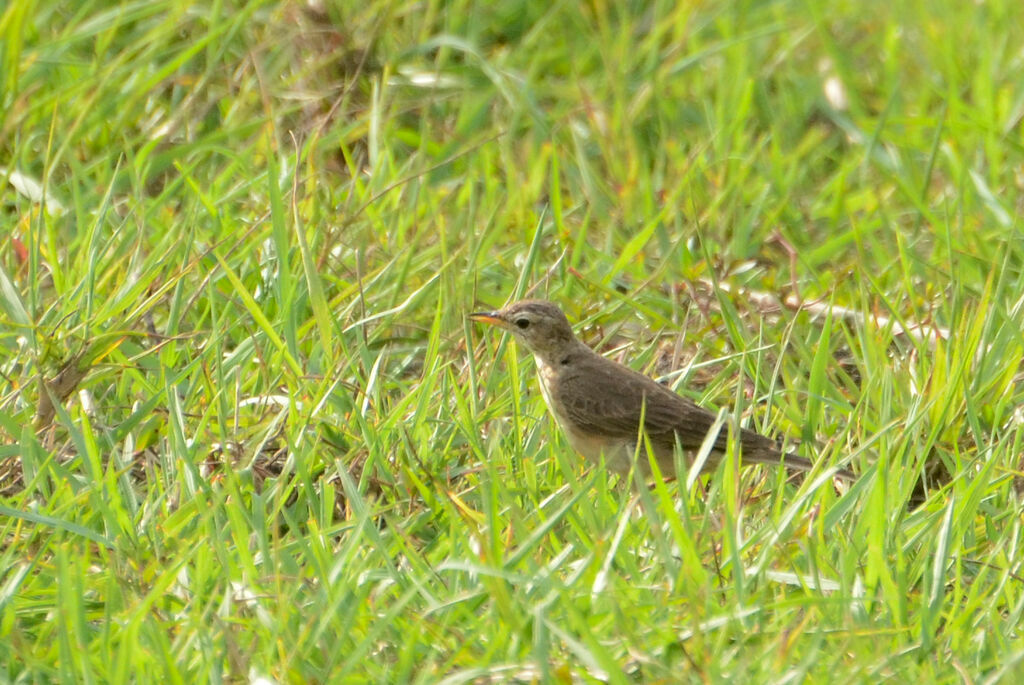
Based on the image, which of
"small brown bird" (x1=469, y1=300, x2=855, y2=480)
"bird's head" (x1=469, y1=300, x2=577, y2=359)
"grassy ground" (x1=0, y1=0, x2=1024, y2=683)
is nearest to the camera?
"grassy ground" (x1=0, y1=0, x2=1024, y2=683)

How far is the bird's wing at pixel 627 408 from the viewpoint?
507 cm

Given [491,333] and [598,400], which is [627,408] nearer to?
[598,400]

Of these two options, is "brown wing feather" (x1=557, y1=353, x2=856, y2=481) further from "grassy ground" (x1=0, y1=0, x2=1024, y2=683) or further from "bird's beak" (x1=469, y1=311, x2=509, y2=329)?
"bird's beak" (x1=469, y1=311, x2=509, y2=329)

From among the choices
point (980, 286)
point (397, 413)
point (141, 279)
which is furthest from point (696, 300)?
point (141, 279)

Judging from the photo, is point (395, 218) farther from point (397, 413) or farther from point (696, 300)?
point (397, 413)

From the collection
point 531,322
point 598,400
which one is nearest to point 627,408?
point 598,400

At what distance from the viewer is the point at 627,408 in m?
5.22

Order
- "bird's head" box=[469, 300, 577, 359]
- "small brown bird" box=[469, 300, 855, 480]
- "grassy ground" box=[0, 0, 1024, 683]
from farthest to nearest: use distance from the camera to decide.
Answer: "bird's head" box=[469, 300, 577, 359], "small brown bird" box=[469, 300, 855, 480], "grassy ground" box=[0, 0, 1024, 683]

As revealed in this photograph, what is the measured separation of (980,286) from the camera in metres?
5.95

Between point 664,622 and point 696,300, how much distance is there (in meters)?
2.35

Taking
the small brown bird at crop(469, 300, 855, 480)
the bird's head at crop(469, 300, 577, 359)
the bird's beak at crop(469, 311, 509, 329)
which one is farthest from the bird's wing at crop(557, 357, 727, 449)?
the bird's beak at crop(469, 311, 509, 329)

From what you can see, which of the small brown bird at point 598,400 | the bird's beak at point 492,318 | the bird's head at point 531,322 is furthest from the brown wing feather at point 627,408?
the bird's beak at point 492,318

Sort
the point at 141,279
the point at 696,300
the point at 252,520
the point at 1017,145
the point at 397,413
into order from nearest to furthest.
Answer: the point at 252,520 → the point at 397,413 → the point at 141,279 → the point at 696,300 → the point at 1017,145

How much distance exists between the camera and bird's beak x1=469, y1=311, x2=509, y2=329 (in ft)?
16.8
